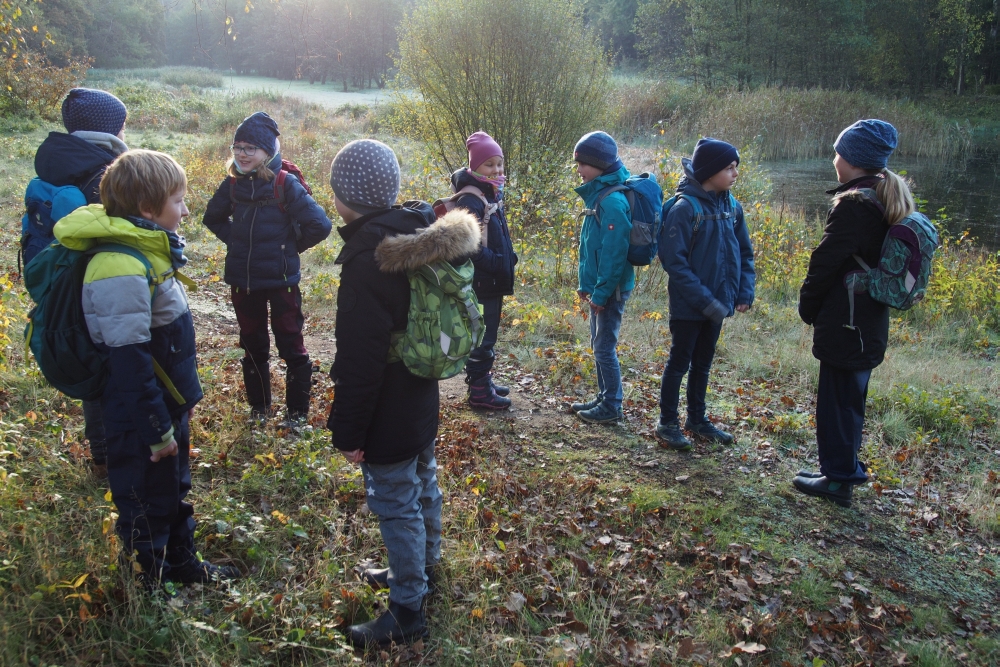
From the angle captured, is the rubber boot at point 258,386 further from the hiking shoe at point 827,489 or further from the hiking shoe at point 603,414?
the hiking shoe at point 827,489

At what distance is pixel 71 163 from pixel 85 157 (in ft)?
0.23

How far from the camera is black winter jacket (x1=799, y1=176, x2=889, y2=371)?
12.1 ft

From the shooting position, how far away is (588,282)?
187 inches

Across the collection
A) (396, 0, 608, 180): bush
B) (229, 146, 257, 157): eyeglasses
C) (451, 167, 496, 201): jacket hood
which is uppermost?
(396, 0, 608, 180): bush

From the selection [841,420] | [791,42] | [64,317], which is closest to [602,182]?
[841,420]

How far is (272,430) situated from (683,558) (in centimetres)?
265

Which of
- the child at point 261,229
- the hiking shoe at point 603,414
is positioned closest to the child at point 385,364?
the child at point 261,229

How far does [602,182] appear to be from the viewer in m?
4.57

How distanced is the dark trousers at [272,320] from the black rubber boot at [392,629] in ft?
6.79

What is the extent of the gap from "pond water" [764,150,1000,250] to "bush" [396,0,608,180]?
15.6 feet

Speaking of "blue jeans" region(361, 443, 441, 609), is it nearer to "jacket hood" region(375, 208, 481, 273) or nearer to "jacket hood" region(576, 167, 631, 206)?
"jacket hood" region(375, 208, 481, 273)

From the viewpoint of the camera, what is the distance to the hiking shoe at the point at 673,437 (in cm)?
457

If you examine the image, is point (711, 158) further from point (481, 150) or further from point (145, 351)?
point (145, 351)

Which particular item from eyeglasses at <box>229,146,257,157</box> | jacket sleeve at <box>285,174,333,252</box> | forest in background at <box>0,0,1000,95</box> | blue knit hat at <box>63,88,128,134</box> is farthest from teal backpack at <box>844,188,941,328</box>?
forest in background at <box>0,0,1000,95</box>
